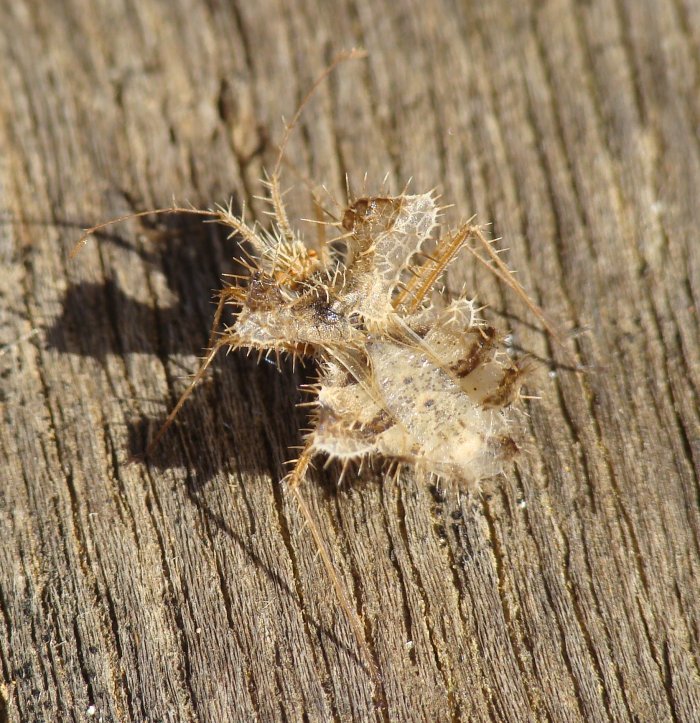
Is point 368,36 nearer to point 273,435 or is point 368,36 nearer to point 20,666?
point 273,435

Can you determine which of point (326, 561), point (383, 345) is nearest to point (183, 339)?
point (383, 345)

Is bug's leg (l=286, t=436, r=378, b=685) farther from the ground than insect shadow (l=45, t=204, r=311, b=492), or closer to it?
closer to it

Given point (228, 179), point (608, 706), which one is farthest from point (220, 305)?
point (608, 706)

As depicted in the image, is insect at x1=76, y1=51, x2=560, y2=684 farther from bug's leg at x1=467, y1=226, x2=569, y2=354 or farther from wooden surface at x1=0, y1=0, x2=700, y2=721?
wooden surface at x1=0, y1=0, x2=700, y2=721

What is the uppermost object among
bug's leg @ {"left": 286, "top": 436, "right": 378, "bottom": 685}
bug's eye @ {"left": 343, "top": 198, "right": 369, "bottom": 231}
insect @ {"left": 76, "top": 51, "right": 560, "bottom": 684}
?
bug's eye @ {"left": 343, "top": 198, "right": 369, "bottom": 231}

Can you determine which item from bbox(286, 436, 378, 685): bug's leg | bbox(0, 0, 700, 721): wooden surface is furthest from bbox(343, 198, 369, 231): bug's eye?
bbox(286, 436, 378, 685): bug's leg

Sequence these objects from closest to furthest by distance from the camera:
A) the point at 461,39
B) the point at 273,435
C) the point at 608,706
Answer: the point at 608,706 < the point at 273,435 < the point at 461,39

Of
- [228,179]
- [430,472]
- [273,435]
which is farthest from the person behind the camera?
[228,179]

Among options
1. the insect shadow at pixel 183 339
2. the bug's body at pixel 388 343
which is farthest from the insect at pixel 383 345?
the insect shadow at pixel 183 339
